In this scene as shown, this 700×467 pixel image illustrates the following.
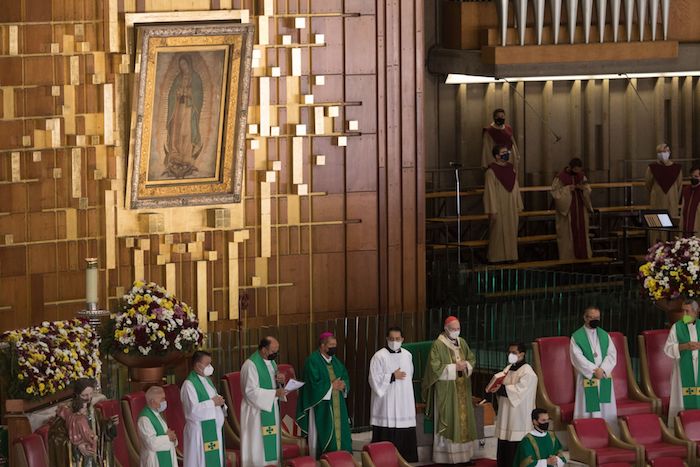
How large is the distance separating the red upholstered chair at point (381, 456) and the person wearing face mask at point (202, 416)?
4.11 ft

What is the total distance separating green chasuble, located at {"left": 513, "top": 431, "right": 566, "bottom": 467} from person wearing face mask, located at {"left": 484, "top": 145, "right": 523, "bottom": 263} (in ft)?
24.2

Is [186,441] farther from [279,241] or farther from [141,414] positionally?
[279,241]

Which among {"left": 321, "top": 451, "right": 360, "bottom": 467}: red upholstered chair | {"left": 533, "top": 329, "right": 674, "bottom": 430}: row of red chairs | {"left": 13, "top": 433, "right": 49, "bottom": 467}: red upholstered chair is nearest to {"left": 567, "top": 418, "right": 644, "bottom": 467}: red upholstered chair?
{"left": 533, "top": 329, "right": 674, "bottom": 430}: row of red chairs

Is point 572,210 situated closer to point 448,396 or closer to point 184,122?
point 448,396

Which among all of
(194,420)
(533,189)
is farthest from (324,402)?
(533,189)

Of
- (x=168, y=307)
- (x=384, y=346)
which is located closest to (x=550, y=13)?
(x=384, y=346)

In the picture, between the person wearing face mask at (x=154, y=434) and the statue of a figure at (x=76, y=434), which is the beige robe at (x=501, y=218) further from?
the statue of a figure at (x=76, y=434)

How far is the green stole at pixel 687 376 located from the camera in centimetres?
1908

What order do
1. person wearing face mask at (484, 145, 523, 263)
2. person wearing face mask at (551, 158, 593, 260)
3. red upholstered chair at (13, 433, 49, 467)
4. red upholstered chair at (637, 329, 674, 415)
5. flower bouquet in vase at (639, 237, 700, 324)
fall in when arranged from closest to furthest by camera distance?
red upholstered chair at (13, 433, 49, 467) → red upholstered chair at (637, 329, 674, 415) → flower bouquet in vase at (639, 237, 700, 324) → person wearing face mask at (484, 145, 523, 263) → person wearing face mask at (551, 158, 593, 260)

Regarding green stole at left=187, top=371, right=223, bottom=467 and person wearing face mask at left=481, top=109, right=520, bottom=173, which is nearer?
green stole at left=187, top=371, right=223, bottom=467

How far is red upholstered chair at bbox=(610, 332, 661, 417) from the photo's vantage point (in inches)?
752

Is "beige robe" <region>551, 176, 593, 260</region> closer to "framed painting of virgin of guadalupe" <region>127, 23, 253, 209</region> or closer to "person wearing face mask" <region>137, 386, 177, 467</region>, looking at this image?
"framed painting of virgin of guadalupe" <region>127, 23, 253, 209</region>

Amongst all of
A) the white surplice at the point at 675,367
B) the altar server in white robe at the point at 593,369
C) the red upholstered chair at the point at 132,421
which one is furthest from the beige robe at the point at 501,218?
the red upholstered chair at the point at 132,421

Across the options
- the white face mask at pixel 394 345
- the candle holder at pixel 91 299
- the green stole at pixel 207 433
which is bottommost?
the green stole at pixel 207 433
